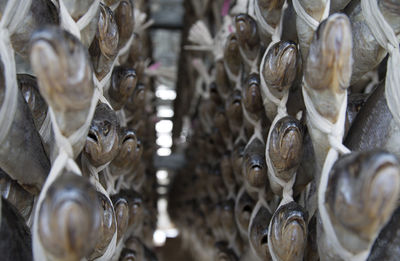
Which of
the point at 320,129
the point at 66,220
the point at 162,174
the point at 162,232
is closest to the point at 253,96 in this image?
the point at 320,129

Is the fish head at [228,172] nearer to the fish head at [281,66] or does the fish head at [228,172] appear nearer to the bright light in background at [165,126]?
the fish head at [281,66]

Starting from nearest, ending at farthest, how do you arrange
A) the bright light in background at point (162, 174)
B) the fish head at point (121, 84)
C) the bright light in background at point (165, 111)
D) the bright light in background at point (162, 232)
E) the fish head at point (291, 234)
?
the fish head at point (291, 234), the fish head at point (121, 84), the bright light in background at point (162, 232), the bright light in background at point (165, 111), the bright light in background at point (162, 174)

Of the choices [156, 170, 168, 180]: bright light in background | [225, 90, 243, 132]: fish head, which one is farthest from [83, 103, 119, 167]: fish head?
[156, 170, 168, 180]: bright light in background

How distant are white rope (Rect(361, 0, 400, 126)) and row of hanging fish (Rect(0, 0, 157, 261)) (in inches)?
7.3

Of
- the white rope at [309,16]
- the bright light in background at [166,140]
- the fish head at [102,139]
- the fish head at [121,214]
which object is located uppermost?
the white rope at [309,16]

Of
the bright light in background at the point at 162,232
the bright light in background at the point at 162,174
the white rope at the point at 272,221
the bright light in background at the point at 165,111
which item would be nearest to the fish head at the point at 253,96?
the white rope at the point at 272,221

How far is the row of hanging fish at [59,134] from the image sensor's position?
0.23 meters

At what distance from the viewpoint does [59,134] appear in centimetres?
26

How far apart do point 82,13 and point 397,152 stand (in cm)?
23

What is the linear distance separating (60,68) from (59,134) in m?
0.04

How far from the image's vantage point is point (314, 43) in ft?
0.93

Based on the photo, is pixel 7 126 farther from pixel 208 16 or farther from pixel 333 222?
pixel 208 16

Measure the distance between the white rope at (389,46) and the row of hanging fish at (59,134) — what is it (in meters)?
0.18

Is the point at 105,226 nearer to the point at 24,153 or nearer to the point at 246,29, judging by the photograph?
the point at 24,153
